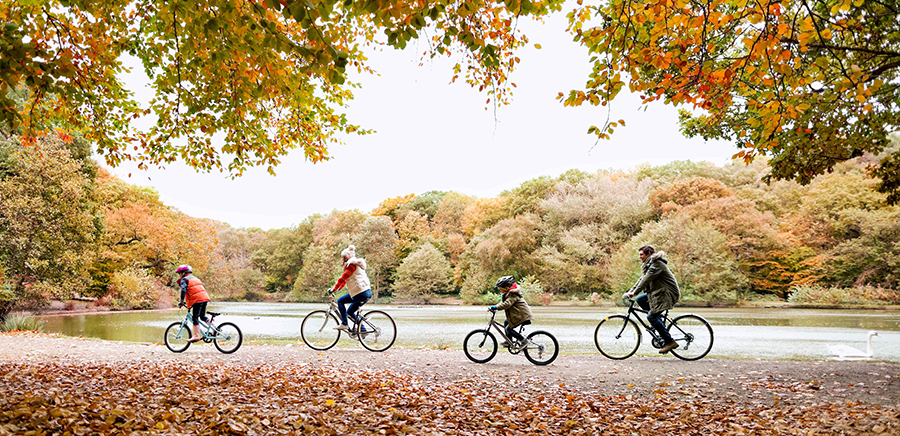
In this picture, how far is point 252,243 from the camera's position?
65188mm

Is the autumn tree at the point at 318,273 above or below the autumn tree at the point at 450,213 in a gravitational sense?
below

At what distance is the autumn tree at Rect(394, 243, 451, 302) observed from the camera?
134 feet

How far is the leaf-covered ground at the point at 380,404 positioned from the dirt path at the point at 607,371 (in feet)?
0.17

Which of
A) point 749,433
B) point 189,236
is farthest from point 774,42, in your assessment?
point 189,236

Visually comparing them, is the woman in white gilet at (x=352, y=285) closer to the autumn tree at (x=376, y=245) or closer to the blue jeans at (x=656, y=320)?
the blue jeans at (x=656, y=320)

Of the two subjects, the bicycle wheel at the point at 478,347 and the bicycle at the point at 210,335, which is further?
the bicycle at the point at 210,335

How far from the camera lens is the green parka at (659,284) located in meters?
7.25

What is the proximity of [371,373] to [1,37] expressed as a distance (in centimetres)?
497

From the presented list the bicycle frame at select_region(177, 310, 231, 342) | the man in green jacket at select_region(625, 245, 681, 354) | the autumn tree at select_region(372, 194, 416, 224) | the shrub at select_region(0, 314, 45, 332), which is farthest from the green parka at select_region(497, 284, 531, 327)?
the autumn tree at select_region(372, 194, 416, 224)

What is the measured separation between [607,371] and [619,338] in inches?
47.9

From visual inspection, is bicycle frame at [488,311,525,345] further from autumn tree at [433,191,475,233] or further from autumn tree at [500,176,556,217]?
autumn tree at [433,191,475,233]

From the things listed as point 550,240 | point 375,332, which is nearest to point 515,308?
point 375,332

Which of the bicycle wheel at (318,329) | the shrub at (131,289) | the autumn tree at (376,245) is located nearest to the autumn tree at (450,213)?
the autumn tree at (376,245)

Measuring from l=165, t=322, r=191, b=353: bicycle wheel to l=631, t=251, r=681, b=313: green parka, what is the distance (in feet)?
24.6
